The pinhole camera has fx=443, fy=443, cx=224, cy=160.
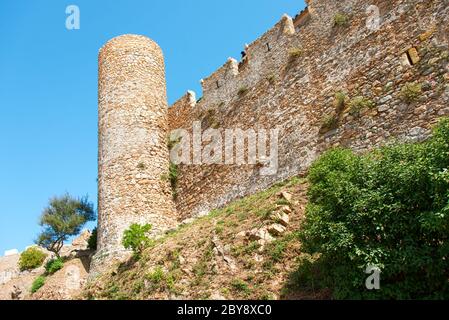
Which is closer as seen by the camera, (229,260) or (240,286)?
(240,286)

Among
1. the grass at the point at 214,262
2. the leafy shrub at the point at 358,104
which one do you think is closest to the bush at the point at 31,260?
the grass at the point at 214,262

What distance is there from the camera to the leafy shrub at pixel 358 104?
1056 centimetres

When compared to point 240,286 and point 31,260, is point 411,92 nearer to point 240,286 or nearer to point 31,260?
point 240,286

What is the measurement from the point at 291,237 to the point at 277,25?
8.24 m

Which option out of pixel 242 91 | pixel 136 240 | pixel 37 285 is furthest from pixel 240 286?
pixel 37 285

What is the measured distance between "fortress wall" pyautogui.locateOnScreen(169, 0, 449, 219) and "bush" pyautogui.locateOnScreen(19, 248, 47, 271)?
9.39 metres

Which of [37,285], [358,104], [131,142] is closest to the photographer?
[358,104]

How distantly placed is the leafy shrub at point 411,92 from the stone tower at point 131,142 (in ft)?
27.8

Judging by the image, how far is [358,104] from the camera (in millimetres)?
10758

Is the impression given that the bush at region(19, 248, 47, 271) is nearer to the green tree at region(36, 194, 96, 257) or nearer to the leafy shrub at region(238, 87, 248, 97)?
the green tree at region(36, 194, 96, 257)

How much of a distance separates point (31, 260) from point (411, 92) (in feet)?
59.9

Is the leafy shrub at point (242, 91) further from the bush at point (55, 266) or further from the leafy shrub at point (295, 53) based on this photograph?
the bush at point (55, 266)
